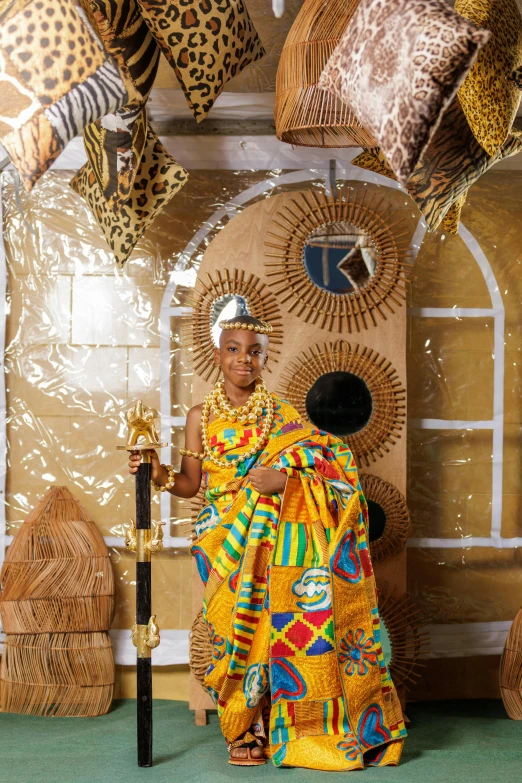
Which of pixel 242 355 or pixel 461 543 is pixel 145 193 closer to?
pixel 242 355

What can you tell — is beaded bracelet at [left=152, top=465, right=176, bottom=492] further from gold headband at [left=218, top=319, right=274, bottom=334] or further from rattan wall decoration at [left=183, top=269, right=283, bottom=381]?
rattan wall decoration at [left=183, top=269, right=283, bottom=381]

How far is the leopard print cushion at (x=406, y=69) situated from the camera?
1.14 meters

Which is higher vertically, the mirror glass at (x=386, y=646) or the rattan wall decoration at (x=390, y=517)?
the rattan wall decoration at (x=390, y=517)

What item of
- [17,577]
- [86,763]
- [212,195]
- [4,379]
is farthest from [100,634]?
[212,195]

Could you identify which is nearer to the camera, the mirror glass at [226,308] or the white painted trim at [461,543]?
the mirror glass at [226,308]

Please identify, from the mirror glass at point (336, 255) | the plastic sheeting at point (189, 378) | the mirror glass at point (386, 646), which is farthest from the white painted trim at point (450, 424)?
the mirror glass at point (386, 646)

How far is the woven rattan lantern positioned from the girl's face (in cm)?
112

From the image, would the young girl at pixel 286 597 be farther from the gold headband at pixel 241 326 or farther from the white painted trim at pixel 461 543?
the white painted trim at pixel 461 543

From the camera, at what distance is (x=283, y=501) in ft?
8.93

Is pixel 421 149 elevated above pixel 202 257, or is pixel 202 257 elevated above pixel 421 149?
pixel 202 257

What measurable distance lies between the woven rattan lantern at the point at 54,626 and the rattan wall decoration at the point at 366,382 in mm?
1135

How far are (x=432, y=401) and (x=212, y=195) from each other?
133 cm

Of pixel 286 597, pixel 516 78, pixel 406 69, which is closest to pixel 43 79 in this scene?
pixel 406 69

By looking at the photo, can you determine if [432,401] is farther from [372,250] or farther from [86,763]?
[86,763]
